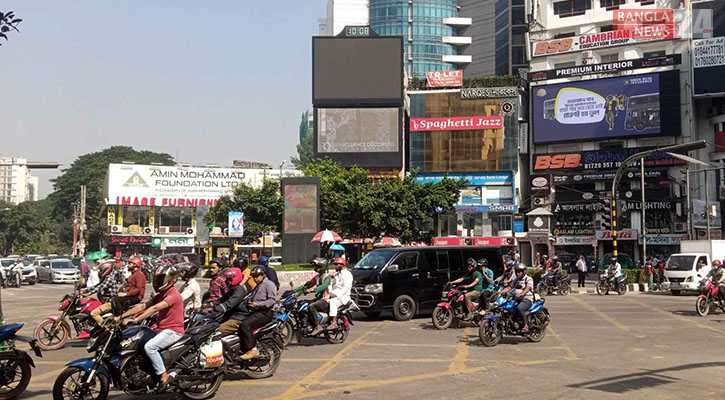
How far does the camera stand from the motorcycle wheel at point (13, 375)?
29.6ft

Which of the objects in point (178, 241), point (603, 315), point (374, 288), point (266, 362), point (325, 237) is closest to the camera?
point (266, 362)

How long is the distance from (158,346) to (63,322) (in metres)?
6.68

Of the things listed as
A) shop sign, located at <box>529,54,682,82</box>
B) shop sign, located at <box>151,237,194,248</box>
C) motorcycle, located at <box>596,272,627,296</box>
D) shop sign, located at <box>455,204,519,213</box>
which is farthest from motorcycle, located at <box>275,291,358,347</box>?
shop sign, located at <box>151,237,194,248</box>

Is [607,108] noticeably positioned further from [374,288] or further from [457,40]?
[457,40]

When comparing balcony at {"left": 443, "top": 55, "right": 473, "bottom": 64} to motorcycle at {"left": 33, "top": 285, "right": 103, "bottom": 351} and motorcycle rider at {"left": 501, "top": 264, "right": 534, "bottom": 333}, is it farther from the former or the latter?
motorcycle at {"left": 33, "top": 285, "right": 103, "bottom": 351}

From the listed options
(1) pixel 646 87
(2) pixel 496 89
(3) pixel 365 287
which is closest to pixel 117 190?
(2) pixel 496 89

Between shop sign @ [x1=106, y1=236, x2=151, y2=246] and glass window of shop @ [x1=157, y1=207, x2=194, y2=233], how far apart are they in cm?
252

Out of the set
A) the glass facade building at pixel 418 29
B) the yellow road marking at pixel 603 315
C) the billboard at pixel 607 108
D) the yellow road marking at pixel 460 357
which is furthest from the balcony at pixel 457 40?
the yellow road marking at pixel 460 357

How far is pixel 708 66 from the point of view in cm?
5872

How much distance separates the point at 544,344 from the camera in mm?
13898

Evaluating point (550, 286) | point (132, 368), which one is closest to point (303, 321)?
point (132, 368)

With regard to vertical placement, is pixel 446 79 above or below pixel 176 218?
above

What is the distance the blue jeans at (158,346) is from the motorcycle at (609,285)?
82.4 feet

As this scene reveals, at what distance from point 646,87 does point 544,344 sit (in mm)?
53116
